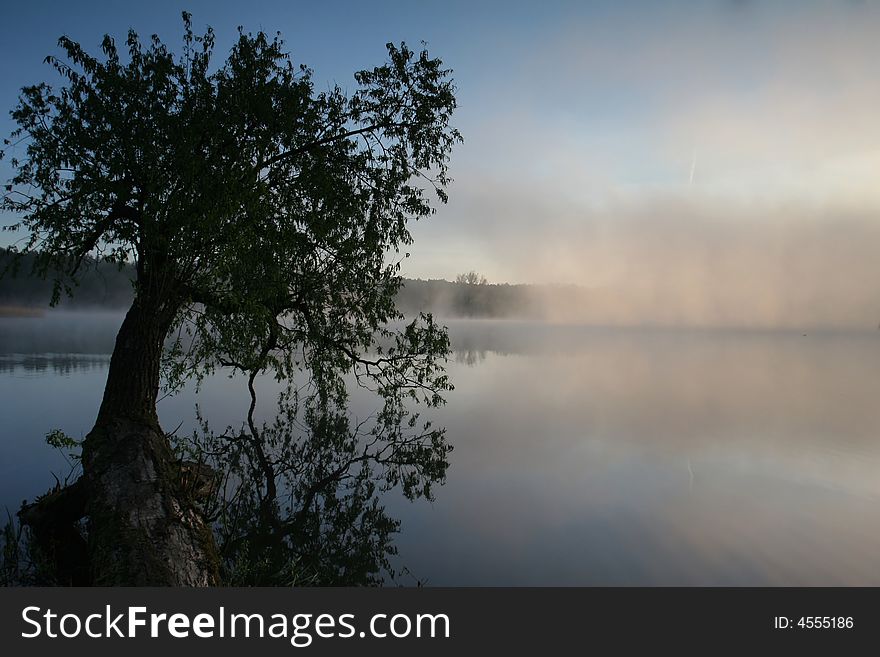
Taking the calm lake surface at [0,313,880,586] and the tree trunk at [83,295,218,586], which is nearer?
the tree trunk at [83,295,218,586]

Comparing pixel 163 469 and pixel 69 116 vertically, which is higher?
pixel 69 116

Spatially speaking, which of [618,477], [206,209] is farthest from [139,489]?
[618,477]

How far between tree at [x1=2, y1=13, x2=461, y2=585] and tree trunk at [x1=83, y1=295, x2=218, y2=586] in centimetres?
4

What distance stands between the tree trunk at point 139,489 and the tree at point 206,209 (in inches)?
1.5

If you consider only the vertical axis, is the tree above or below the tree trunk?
above

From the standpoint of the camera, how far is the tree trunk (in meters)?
6.09

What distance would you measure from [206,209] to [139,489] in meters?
4.62

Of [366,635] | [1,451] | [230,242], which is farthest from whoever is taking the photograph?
[1,451]

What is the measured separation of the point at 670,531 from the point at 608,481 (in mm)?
3106

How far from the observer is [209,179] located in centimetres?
968

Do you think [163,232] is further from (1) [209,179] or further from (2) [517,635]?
(2) [517,635]

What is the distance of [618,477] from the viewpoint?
1337 cm

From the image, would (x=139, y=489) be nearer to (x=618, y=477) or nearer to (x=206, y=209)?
(x=206, y=209)

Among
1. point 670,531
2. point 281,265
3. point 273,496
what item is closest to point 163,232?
point 281,265
